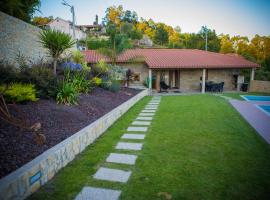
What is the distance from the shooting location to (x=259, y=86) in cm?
1842

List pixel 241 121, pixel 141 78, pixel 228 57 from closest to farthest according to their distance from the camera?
pixel 241 121 < pixel 141 78 < pixel 228 57

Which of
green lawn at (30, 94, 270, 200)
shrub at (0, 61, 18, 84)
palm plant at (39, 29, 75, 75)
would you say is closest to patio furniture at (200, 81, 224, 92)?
green lawn at (30, 94, 270, 200)

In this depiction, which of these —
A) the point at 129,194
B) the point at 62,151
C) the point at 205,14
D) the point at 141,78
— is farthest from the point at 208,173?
the point at 205,14

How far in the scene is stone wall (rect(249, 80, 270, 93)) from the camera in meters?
18.1

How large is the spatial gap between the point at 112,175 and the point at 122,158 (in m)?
0.65

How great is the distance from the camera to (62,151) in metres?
3.46

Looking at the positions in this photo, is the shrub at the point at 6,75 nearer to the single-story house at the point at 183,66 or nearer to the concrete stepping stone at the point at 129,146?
the concrete stepping stone at the point at 129,146

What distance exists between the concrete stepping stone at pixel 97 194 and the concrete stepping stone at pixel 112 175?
0.28 meters

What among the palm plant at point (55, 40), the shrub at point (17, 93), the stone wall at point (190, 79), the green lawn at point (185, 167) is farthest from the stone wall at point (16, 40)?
the stone wall at point (190, 79)

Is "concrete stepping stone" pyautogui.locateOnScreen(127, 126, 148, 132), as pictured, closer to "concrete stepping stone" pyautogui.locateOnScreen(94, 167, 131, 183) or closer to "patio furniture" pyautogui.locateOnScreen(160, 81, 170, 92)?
"concrete stepping stone" pyautogui.locateOnScreen(94, 167, 131, 183)

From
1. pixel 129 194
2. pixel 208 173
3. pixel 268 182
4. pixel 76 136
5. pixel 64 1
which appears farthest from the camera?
pixel 64 1

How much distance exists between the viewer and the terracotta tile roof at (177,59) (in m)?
18.0

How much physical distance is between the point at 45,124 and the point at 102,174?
6.43ft

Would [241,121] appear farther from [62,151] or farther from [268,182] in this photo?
[62,151]
